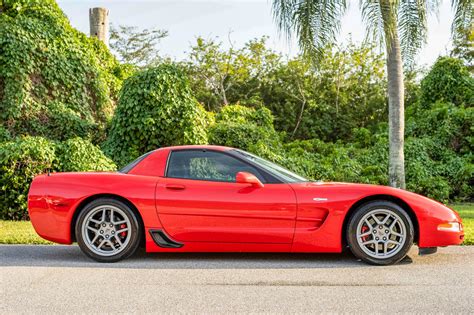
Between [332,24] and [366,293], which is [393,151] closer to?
[332,24]

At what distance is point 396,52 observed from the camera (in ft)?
42.2

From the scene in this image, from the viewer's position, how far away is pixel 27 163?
1164cm

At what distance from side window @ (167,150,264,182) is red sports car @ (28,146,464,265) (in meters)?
0.01

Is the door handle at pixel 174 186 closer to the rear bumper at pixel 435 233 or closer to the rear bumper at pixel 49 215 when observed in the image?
the rear bumper at pixel 49 215

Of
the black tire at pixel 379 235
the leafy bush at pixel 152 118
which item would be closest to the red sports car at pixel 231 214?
the black tire at pixel 379 235

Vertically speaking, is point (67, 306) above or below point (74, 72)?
below

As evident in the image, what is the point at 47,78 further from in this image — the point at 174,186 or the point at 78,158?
the point at 174,186

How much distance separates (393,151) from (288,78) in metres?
11.6

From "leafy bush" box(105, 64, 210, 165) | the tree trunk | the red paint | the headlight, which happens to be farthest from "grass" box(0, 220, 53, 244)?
the tree trunk

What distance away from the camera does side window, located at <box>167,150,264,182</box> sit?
7.14 meters

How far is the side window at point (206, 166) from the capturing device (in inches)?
281

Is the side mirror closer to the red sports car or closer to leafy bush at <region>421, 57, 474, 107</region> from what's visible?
the red sports car

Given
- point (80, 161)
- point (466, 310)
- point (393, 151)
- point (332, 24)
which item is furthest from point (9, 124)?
point (466, 310)

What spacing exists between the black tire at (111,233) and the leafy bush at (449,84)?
47.9 ft
